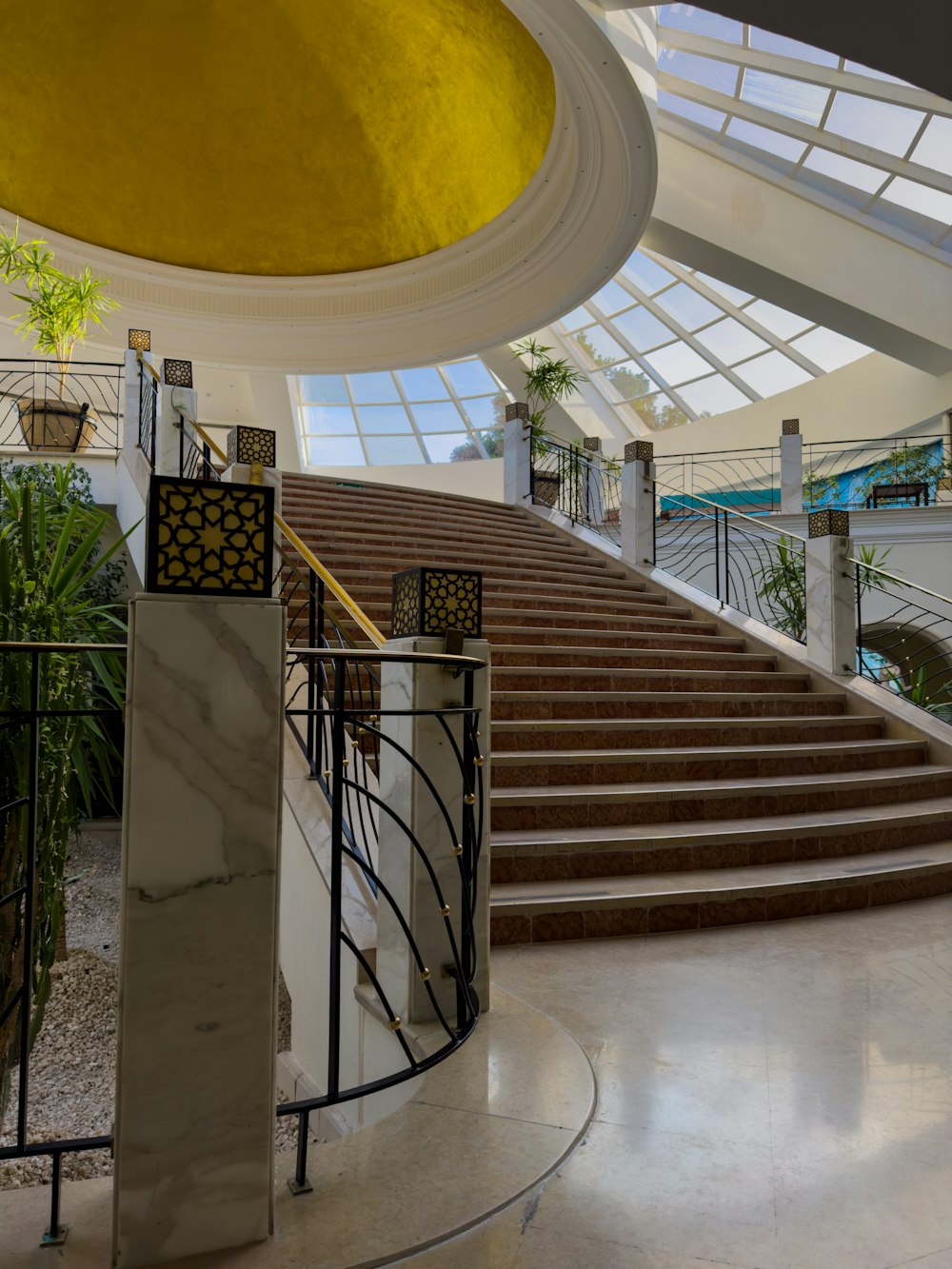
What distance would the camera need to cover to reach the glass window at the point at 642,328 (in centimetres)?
1836

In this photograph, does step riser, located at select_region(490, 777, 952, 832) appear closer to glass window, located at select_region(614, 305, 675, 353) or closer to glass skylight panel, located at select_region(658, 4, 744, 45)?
glass skylight panel, located at select_region(658, 4, 744, 45)

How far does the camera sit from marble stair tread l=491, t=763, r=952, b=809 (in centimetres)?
500

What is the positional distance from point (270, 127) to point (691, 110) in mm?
6653

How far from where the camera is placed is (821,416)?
16.7m

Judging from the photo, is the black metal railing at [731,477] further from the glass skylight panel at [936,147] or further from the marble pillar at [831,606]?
the marble pillar at [831,606]

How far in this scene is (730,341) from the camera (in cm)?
1775

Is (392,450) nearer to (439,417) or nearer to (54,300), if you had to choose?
(439,417)

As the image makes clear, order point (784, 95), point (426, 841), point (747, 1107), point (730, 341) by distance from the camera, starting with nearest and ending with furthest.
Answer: point (747, 1107)
point (426, 841)
point (784, 95)
point (730, 341)

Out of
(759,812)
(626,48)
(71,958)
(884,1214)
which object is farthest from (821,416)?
(884,1214)

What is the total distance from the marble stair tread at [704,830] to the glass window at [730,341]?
13.7m

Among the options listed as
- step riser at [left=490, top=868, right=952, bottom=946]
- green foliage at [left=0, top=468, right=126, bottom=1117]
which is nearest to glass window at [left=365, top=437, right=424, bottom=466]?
green foliage at [left=0, top=468, right=126, bottom=1117]

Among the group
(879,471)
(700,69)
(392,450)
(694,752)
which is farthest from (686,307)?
(694,752)

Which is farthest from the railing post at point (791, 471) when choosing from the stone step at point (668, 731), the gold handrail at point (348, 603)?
the gold handrail at point (348, 603)

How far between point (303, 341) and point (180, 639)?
51.1 ft
